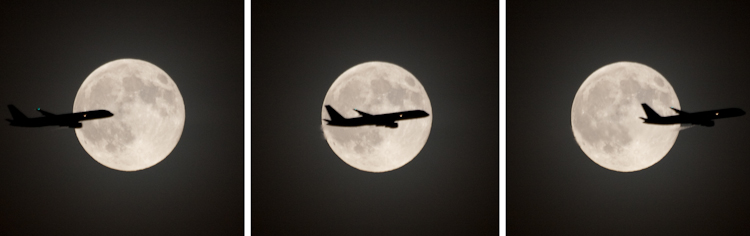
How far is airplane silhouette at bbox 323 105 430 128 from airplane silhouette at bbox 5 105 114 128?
2.05 metres

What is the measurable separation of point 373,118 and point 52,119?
284 cm

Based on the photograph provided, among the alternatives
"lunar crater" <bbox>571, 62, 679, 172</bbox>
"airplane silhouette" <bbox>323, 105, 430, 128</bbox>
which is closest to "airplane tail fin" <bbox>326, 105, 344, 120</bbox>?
"airplane silhouette" <bbox>323, 105, 430, 128</bbox>

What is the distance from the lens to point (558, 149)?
169 inches

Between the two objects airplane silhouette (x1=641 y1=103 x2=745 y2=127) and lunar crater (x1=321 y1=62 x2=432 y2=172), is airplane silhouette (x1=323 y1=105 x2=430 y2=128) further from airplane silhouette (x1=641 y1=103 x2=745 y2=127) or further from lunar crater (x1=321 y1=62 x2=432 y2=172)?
airplane silhouette (x1=641 y1=103 x2=745 y2=127)

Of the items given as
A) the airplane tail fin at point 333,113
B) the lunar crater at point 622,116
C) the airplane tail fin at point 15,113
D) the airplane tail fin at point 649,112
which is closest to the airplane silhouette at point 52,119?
the airplane tail fin at point 15,113

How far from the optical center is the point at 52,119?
13.2 ft

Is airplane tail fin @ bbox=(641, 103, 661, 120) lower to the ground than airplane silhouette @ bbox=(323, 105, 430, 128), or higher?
higher

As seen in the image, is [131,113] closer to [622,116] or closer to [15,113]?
[15,113]

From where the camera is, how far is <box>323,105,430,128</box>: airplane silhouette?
13.6 feet

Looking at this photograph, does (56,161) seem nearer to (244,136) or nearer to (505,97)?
(244,136)

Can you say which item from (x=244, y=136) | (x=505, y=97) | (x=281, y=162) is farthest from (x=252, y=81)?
(x=505, y=97)

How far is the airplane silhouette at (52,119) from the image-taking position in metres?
4.02

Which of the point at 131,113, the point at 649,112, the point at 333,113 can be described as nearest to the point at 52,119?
the point at 131,113

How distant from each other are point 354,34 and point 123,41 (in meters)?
2.11
